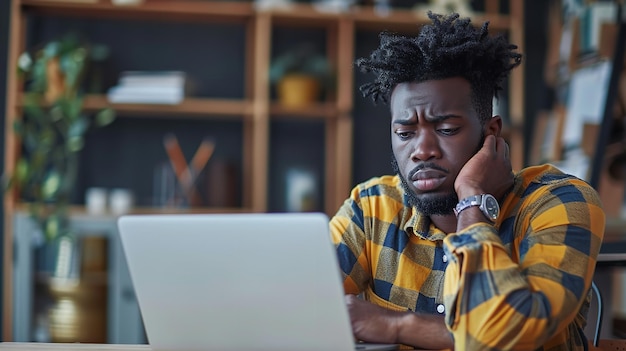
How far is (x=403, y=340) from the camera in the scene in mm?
1469

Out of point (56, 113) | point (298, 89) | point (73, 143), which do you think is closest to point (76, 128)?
point (73, 143)

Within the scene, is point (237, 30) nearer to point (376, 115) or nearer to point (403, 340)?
point (376, 115)

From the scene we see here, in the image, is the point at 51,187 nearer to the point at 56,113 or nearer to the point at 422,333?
the point at 56,113

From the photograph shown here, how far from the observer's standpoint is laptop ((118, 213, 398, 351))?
1.30 metres

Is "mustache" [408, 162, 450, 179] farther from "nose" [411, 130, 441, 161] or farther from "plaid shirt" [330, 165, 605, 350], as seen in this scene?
"plaid shirt" [330, 165, 605, 350]

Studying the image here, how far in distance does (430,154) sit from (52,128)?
3374 millimetres

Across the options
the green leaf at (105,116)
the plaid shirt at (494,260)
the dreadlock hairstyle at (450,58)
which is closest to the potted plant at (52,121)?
the green leaf at (105,116)

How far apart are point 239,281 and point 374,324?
26 centimetres

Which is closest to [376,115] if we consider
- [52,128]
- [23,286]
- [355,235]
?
[52,128]

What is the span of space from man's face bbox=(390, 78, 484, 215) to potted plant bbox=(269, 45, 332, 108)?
9.79 ft

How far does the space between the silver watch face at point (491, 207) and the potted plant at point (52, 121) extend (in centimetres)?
309

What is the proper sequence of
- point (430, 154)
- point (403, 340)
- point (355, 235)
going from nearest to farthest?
point (403, 340), point (430, 154), point (355, 235)

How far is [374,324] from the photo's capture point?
148 cm

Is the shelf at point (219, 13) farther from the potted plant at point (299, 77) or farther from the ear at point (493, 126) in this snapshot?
the ear at point (493, 126)
